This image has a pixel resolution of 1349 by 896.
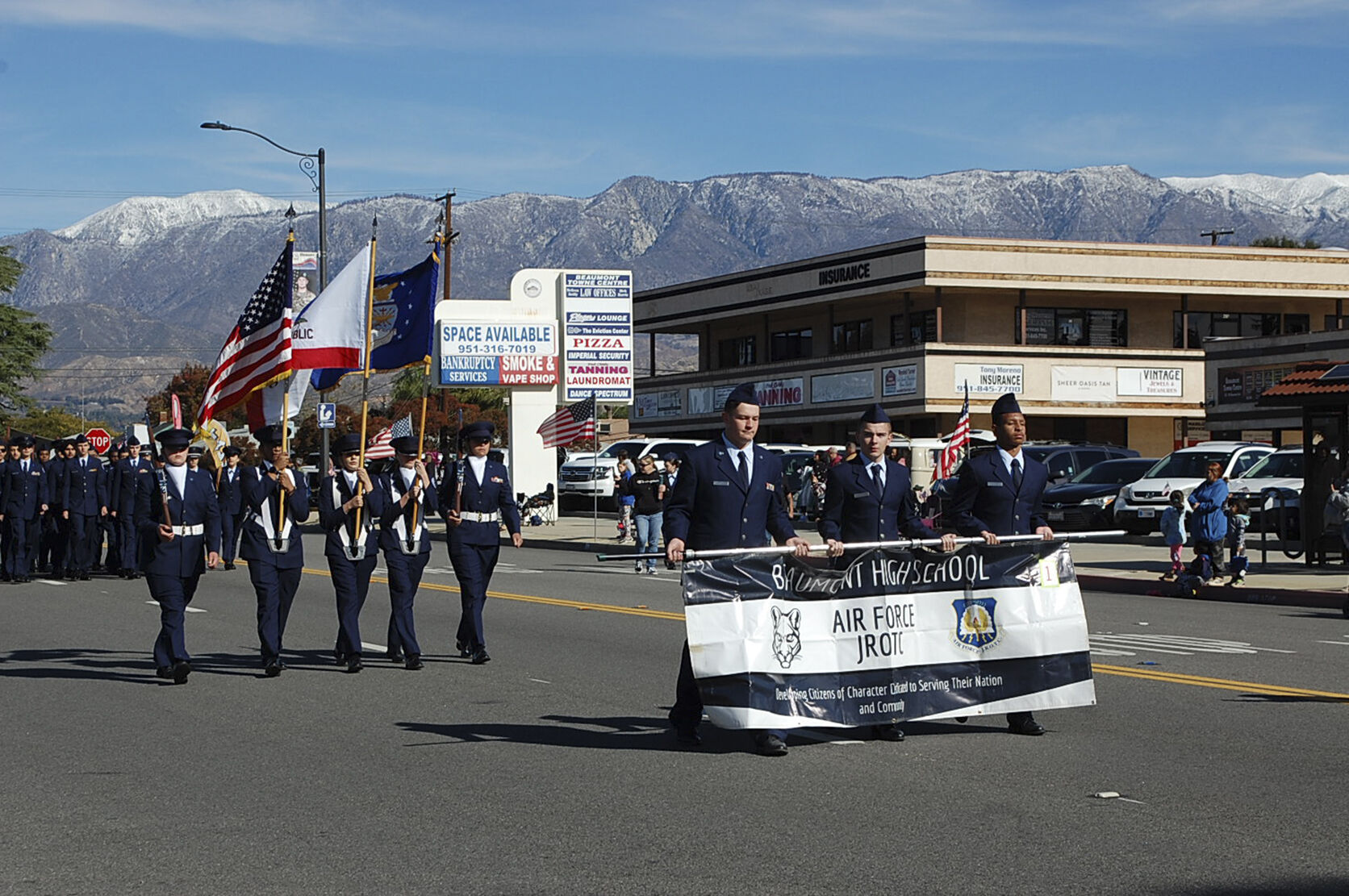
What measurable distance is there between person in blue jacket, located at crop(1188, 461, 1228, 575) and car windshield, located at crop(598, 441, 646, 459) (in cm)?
2514

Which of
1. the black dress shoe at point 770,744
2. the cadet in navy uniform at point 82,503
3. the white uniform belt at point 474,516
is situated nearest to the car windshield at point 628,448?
the cadet in navy uniform at point 82,503

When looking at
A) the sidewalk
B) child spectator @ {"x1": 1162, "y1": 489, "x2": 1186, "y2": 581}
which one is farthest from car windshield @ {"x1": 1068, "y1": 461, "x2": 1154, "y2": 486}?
child spectator @ {"x1": 1162, "y1": 489, "x2": 1186, "y2": 581}

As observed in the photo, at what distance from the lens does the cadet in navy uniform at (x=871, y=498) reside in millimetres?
9977

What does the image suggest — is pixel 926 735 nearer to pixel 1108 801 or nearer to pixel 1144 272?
pixel 1108 801

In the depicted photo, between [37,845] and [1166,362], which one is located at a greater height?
[1166,362]

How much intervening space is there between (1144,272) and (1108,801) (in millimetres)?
47632

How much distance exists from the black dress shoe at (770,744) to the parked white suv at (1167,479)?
20.1 m

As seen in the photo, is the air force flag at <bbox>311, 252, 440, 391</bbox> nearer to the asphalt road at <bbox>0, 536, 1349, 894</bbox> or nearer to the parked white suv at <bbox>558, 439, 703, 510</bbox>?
the asphalt road at <bbox>0, 536, 1349, 894</bbox>

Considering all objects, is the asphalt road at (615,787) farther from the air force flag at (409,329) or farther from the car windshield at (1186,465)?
the car windshield at (1186,465)

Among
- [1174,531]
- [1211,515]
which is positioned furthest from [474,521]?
[1174,531]

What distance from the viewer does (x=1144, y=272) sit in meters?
52.9

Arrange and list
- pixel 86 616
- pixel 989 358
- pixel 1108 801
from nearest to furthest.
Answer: pixel 1108 801
pixel 86 616
pixel 989 358

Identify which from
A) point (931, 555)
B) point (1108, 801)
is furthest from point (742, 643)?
point (1108, 801)

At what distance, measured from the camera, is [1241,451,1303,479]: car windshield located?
95.9ft
